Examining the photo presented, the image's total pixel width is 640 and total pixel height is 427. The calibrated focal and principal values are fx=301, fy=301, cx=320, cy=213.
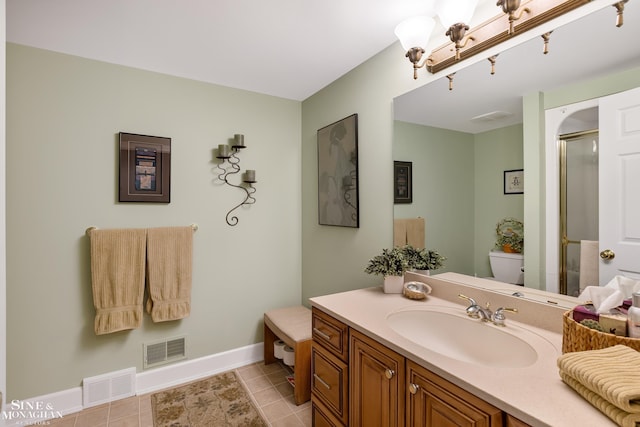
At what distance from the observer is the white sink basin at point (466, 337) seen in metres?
1.13

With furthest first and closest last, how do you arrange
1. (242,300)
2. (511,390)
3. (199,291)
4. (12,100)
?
(242,300)
(199,291)
(12,100)
(511,390)

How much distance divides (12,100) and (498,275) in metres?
2.95

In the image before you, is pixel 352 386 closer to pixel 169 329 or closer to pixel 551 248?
pixel 551 248

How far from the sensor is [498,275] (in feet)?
4.72

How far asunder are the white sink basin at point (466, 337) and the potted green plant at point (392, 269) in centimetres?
27

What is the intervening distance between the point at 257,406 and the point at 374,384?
3.96ft

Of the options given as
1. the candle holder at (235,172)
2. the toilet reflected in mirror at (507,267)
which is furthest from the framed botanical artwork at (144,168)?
the toilet reflected in mirror at (507,267)

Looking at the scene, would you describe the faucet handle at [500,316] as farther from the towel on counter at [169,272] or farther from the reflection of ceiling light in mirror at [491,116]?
the towel on counter at [169,272]

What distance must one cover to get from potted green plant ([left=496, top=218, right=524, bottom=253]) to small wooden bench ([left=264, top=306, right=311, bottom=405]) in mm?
1374

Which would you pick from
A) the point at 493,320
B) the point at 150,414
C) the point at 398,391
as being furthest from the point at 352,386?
the point at 150,414

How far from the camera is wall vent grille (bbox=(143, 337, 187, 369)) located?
2244 millimetres

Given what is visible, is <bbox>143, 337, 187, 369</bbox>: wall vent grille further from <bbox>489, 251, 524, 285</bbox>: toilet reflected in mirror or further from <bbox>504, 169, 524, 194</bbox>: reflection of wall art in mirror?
<bbox>504, 169, 524, 194</bbox>: reflection of wall art in mirror

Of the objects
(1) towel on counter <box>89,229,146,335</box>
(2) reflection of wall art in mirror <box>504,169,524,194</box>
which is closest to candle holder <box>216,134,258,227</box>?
(1) towel on counter <box>89,229,146,335</box>

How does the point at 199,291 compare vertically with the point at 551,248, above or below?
below
